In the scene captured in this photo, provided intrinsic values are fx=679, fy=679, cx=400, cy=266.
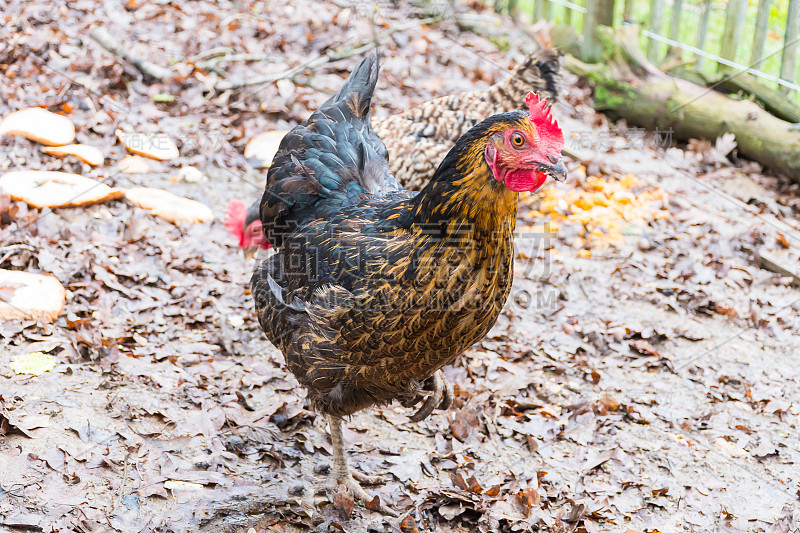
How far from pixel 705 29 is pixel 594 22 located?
134cm

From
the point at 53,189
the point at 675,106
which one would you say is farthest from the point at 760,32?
the point at 53,189

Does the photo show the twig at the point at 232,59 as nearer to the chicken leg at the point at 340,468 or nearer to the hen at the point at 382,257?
the hen at the point at 382,257

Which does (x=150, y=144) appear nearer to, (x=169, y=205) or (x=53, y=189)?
(x=169, y=205)

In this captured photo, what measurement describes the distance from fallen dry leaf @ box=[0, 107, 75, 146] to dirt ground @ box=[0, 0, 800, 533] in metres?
0.16

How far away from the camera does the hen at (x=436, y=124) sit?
17.6 feet

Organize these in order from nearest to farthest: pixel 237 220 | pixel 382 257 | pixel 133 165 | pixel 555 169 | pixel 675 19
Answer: pixel 555 169 < pixel 382 257 < pixel 237 220 < pixel 133 165 < pixel 675 19

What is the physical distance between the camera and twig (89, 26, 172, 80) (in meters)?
7.53

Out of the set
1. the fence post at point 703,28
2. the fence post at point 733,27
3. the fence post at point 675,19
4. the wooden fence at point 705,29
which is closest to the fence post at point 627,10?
the wooden fence at point 705,29

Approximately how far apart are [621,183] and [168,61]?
5350 mm

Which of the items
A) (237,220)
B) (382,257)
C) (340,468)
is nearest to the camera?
(382,257)

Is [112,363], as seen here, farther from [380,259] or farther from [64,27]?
[64,27]

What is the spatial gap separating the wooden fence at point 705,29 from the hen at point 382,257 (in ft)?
18.1

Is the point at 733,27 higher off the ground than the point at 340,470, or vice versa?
the point at 733,27

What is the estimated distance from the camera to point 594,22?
8.62 m
